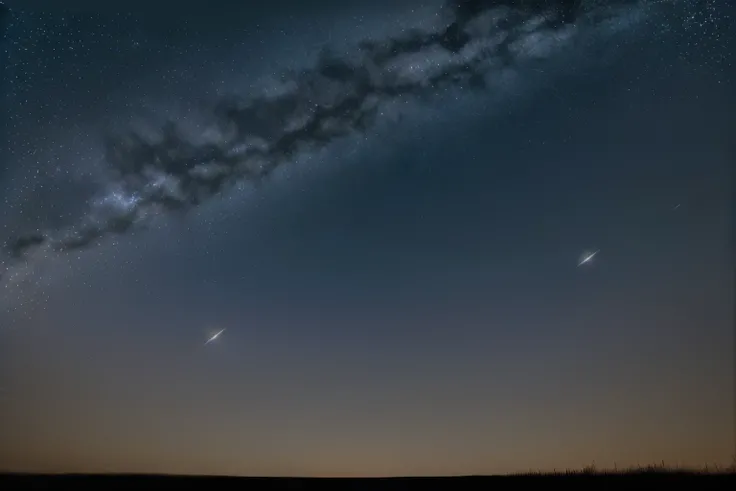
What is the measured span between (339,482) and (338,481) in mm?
69

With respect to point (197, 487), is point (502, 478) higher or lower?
lower

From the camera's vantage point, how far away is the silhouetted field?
30.3 ft

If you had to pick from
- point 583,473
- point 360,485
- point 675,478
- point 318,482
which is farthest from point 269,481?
point 675,478

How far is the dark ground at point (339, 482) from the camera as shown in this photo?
30.2 feet

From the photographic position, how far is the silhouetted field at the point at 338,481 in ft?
30.3

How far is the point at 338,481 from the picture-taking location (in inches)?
393

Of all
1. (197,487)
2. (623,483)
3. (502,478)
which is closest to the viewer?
(623,483)

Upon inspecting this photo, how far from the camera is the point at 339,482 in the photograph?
391 inches

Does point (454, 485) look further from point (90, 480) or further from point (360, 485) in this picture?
point (90, 480)

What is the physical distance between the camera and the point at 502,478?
1017cm

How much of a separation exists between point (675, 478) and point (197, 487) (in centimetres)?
987

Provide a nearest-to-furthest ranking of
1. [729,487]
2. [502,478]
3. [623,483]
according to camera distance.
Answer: [729,487] → [623,483] → [502,478]

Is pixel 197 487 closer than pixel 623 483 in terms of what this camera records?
No

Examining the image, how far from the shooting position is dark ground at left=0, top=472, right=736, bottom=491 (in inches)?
363
